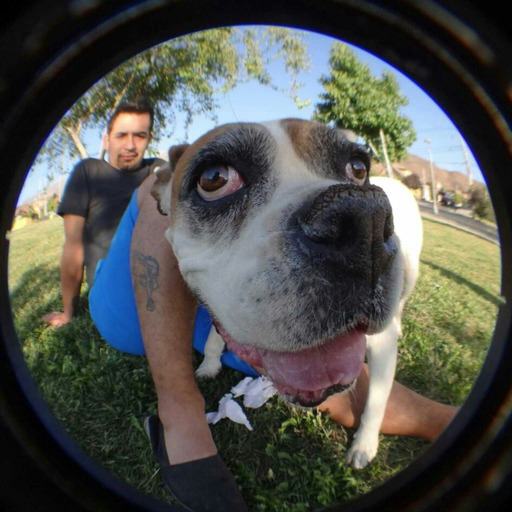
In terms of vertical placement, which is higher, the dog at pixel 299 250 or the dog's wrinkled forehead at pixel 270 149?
the dog's wrinkled forehead at pixel 270 149

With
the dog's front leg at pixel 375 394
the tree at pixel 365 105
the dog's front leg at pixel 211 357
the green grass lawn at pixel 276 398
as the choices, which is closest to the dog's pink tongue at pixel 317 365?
the dog's front leg at pixel 375 394

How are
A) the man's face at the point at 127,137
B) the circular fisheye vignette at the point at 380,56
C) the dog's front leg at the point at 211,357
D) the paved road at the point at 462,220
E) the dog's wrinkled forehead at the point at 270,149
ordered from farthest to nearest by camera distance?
1. the dog's front leg at the point at 211,357
2. the dog's wrinkled forehead at the point at 270,149
3. the man's face at the point at 127,137
4. the paved road at the point at 462,220
5. the circular fisheye vignette at the point at 380,56

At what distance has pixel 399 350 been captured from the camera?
1512 mm

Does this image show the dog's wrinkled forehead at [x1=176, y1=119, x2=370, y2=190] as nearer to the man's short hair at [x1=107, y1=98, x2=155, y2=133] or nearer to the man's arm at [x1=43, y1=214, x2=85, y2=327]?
the man's short hair at [x1=107, y1=98, x2=155, y2=133]

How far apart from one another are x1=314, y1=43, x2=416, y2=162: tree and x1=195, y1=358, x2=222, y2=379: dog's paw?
1430mm

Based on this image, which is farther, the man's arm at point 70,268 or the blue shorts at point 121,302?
the blue shorts at point 121,302

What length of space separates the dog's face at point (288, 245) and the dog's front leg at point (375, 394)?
0.16 meters

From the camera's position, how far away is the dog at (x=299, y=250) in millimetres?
1027

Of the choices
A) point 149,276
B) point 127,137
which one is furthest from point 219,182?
point 149,276

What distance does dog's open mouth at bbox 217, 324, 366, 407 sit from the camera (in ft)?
4.35

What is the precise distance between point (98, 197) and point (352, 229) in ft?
4.20

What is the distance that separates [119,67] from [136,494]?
56.7 inches

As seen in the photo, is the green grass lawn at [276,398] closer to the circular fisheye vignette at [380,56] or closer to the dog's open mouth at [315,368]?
the circular fisheye vignette at [380,56]

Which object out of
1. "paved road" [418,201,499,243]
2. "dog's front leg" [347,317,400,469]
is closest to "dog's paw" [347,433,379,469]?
"dog's front leg" [347,317,400,469]
